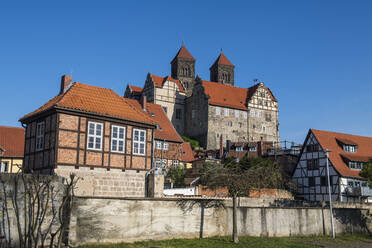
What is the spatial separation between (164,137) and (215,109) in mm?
25349

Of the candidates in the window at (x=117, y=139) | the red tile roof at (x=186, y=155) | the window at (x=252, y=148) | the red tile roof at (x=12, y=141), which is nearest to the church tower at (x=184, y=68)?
the window at (x=252, y=148)

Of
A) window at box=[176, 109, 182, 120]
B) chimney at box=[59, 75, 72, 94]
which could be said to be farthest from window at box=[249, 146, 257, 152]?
chimney at box=[59, 75, 72, 94]

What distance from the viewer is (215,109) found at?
6706 cm

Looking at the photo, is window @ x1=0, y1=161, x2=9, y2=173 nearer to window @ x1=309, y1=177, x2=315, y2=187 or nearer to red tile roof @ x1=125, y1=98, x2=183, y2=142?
red tile roof @ x1=125, y1=98, x2=183, y2=142

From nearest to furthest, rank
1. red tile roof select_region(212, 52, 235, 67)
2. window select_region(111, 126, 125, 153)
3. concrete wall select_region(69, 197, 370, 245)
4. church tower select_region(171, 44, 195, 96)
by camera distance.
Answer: concrete wall select_region(69, 197, 370, 245)
window select_region(111, 126, 125, 153)
church tower select_region(171, 44, 195, 96)
red tile roof select_region(212, 52, 235, 67)

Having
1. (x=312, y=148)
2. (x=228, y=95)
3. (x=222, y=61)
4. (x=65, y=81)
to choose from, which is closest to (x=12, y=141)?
(x=65, y=81)

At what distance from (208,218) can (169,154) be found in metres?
25.0

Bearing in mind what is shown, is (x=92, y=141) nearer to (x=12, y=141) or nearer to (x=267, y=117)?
(x=12, y=141)

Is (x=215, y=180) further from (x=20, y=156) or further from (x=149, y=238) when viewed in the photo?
(x=20, y=156)

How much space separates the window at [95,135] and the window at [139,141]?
2.18 metres

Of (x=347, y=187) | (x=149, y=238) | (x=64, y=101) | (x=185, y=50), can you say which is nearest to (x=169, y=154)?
(x=347, y=187)

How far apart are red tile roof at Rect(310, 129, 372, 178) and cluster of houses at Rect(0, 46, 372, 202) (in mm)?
139

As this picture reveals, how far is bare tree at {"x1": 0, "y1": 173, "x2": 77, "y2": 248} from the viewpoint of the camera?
45.2ft

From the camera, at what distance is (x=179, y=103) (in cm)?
7369
